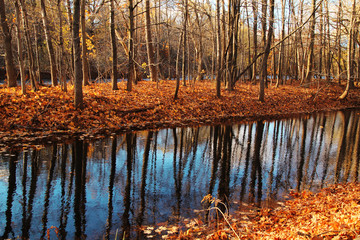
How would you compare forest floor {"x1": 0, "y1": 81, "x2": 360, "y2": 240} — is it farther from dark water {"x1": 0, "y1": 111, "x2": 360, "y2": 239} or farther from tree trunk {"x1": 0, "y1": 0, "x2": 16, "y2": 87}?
tree trunk {"x1": 0, "y1": 0, "x2": 16, "y2": 87}

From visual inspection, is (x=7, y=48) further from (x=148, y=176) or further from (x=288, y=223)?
(x=288, y=223)

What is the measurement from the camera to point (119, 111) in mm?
13594

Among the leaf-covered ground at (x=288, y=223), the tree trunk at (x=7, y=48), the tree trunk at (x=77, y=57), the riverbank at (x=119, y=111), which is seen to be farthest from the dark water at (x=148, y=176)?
the tree trunk at (x=7, y=48)

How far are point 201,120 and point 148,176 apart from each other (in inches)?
347

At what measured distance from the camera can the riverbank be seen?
10688 millimetres

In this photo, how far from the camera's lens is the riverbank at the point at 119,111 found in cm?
1069

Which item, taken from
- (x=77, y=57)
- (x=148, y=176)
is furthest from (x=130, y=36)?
(x=148, y=176)

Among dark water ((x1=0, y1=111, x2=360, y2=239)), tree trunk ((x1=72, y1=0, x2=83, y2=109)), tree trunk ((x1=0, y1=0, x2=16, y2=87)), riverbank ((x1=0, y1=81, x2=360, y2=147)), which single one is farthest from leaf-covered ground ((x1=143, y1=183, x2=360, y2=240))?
tree trunk ((x1=0, y1=0, x2=16, y2=87))

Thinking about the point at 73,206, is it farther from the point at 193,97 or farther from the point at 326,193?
the point at 193,97

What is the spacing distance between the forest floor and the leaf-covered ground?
1cm

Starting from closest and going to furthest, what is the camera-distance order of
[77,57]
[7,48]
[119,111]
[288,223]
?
[288,223] → [77,57] → [119,111] → [7,48]

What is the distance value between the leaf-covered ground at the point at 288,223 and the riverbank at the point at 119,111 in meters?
7.28

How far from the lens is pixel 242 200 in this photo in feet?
19.7

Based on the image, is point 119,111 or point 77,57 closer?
point 77,57
